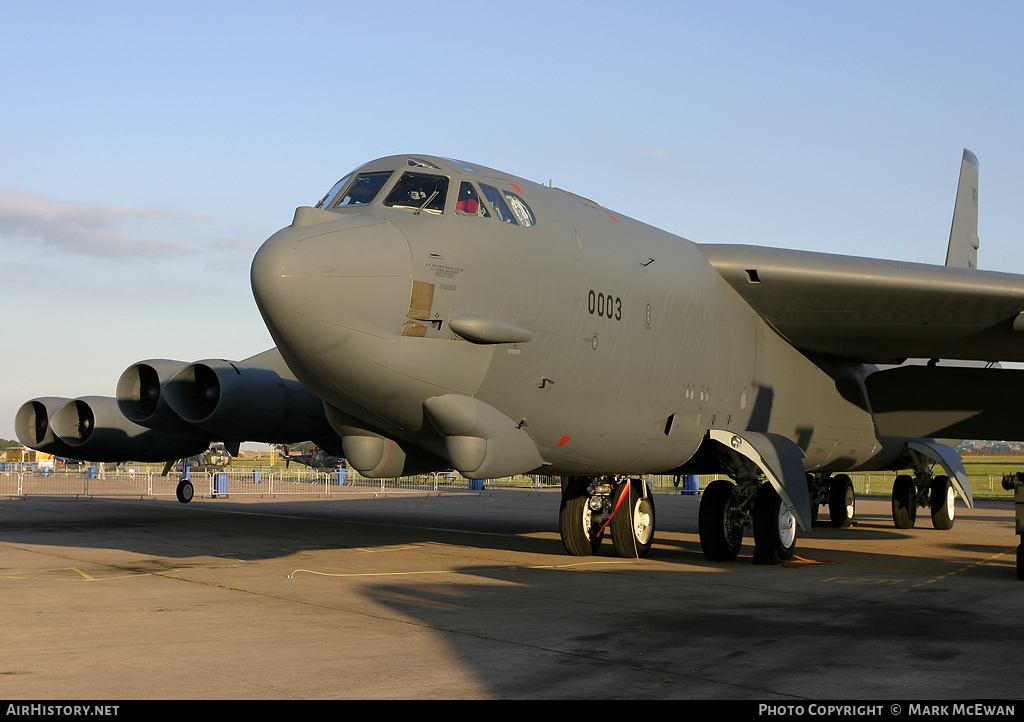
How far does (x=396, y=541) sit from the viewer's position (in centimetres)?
1752

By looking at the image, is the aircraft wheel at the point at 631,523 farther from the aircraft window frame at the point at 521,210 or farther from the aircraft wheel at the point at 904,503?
the aircraft wheel at the point at 904,503

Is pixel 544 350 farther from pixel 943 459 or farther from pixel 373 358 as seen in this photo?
pixel 943 459

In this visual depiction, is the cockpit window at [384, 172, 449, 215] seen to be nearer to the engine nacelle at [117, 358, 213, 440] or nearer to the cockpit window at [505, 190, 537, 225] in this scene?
the cockpit window at [505, 190, 537, 225]

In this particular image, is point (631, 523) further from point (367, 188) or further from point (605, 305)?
point (367, 188)

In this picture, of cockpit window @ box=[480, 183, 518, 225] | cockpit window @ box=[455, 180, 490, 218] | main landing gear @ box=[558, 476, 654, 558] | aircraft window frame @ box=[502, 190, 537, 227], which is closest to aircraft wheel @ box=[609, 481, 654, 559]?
main landing gear @ box=[558, 476, 654, 558]

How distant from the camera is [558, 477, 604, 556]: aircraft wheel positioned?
48.2 ft

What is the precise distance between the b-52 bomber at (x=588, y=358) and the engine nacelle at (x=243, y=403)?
41mm

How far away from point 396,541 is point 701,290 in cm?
736

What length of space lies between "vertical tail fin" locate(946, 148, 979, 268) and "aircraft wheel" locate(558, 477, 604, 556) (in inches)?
517

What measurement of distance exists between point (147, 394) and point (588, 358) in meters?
10.1

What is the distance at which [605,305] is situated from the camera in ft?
39.0

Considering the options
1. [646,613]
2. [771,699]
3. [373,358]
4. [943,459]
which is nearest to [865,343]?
[943,459]

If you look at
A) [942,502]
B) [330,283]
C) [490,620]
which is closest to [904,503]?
[942,502]

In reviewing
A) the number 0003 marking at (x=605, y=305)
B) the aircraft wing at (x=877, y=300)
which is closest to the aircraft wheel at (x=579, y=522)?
the number 0003 marking at (x=605, y=305)
